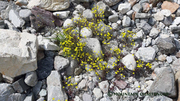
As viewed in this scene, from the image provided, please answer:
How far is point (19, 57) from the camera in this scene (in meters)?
3.73

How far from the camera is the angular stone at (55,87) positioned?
3.95 m

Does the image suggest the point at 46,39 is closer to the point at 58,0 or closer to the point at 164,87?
the point at 58,0

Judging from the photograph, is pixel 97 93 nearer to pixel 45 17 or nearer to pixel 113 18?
pixel 113 18

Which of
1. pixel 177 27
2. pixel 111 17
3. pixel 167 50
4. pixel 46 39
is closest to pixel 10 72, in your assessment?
pixel 46 39

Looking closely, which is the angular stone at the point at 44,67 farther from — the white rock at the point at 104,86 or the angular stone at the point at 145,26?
the angular stone at the point at 145,26

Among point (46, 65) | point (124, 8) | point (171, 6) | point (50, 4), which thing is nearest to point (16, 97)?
point (46, 65)

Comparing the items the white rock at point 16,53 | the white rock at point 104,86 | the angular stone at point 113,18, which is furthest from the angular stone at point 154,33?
the white rock at point 16,53

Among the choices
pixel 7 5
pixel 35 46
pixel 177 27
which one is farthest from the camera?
pixel 7 5

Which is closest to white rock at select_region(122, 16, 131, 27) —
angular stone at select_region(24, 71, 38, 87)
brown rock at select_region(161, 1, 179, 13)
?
brown rock at select_region(161, 1, 179, 13)

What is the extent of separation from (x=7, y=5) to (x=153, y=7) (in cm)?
481

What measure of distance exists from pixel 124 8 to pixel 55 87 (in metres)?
3.21

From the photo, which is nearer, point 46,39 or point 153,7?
point 46,39

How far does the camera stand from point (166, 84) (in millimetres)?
3693

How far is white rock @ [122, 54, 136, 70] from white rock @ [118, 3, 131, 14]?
1.62 metres
